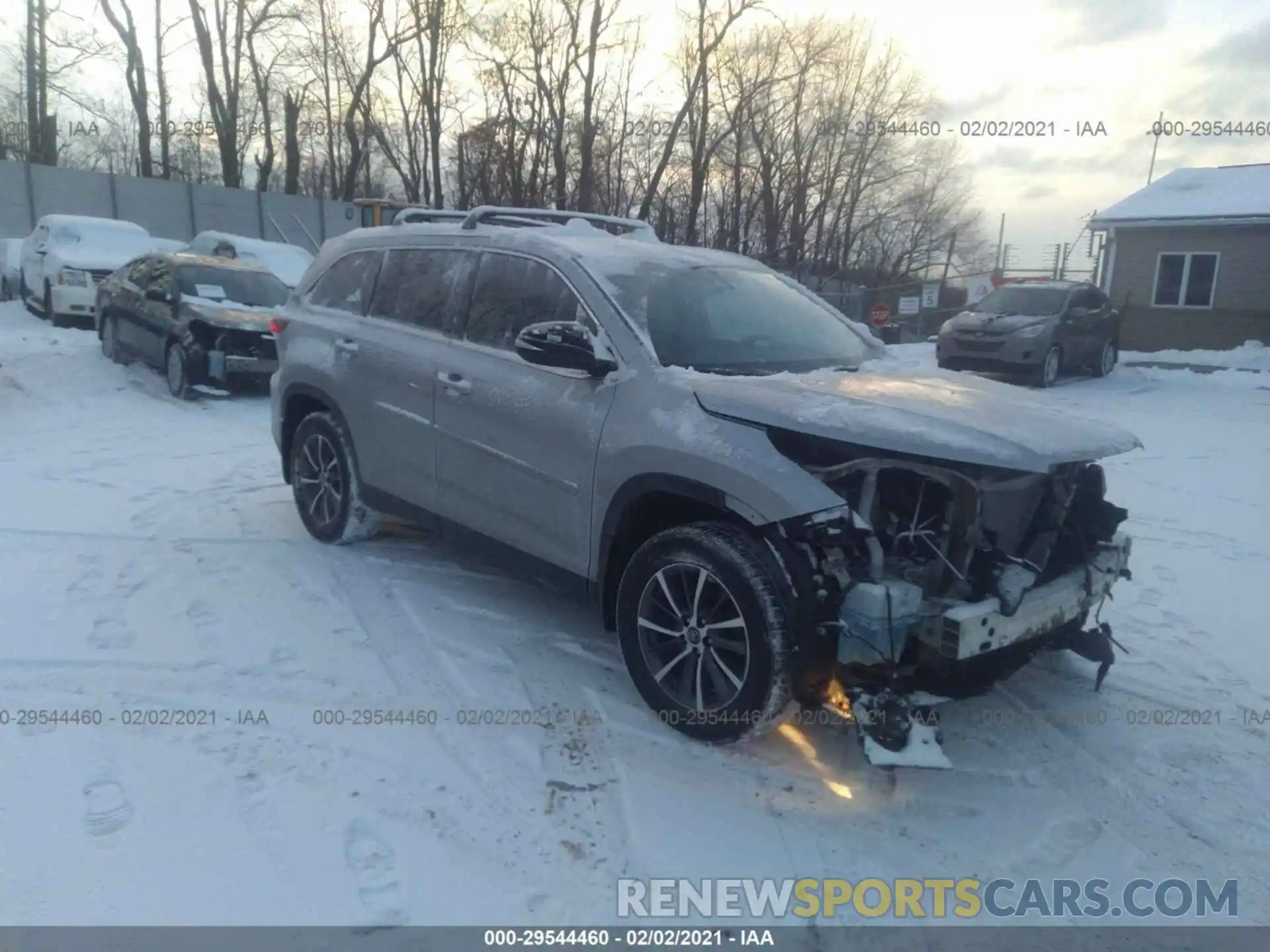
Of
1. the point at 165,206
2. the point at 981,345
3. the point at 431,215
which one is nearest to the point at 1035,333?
the point at 981,345

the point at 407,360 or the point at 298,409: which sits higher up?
the point at 407,360

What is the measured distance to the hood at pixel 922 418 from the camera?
316 centimetres

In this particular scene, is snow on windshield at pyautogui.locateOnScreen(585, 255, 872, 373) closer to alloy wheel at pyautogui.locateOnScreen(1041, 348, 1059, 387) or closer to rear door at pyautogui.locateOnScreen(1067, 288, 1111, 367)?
alloy wheel at pyautogui.locateOnScreen(1041, 348, 1059, 387)

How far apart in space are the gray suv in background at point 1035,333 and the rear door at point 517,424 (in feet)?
38.1

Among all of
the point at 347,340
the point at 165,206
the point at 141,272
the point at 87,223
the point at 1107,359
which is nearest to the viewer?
the point at 347,340

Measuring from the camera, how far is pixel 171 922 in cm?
268

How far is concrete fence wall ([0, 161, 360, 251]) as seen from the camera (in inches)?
966

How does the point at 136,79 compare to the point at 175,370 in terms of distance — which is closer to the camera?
the point at 175,370

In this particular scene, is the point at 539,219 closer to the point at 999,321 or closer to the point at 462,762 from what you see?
the point at 462,762

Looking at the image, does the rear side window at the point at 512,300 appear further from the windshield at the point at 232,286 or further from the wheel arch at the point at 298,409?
the windshield at the point at 232,286

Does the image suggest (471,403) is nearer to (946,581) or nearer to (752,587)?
(752,587)

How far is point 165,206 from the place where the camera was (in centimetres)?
2752

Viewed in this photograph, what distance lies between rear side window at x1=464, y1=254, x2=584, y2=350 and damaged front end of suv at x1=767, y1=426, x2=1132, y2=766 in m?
1.36

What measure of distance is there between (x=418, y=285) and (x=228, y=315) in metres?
6.63
